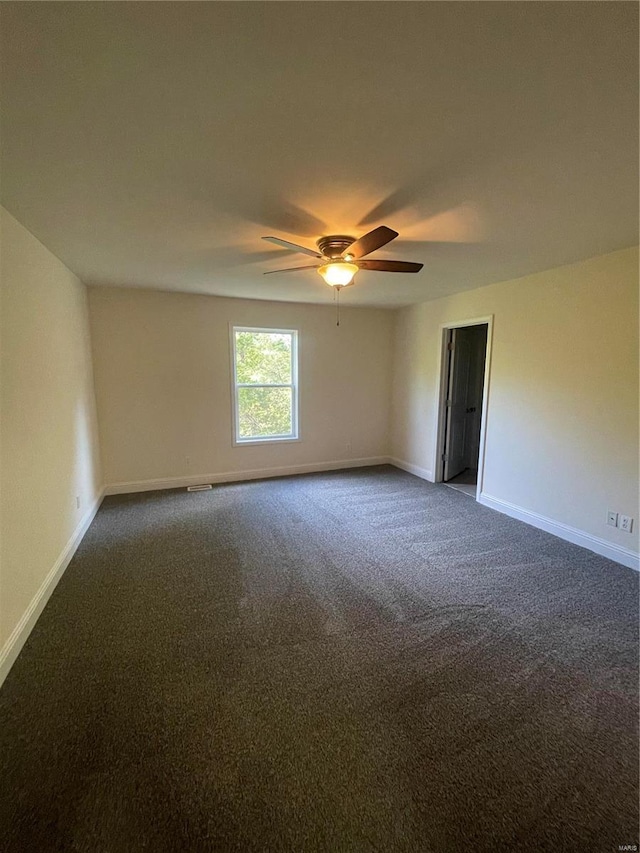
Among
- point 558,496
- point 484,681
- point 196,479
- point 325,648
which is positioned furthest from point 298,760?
point 196,479

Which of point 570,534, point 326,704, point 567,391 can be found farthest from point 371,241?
point 570,534

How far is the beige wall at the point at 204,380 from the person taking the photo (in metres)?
4.19

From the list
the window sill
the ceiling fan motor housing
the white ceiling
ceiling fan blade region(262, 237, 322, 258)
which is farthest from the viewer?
the window sill

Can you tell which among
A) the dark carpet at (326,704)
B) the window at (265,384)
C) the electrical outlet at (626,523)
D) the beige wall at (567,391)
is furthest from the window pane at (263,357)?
the electrical outlet at (626,523)

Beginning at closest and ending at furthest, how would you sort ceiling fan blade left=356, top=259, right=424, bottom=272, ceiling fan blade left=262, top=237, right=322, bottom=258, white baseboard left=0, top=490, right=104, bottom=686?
1. white baseboard left=0, top=490, right=104, bottom=686
2. ceiling fan blade left=262, top=237, right=322, bottom=258
3. ceiling fan blade left=356, top=259, right=424, bottom=272

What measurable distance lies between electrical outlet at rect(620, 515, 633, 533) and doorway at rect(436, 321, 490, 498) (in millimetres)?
1676

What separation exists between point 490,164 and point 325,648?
2534 mm

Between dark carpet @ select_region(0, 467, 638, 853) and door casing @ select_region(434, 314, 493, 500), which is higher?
door casing @ select_region(434, 314, 493, 500)

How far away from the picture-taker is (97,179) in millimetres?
1735

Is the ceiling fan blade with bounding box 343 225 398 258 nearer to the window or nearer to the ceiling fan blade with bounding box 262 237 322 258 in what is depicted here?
the ceiling fan blade with bounding box 262 237 322 258

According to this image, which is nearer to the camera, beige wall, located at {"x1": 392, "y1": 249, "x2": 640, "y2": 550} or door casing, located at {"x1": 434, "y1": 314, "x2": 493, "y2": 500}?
beige wall, located at {"x1": 392, "y1": 249, "x2": 640, "y2": 550}

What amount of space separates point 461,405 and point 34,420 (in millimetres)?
4752

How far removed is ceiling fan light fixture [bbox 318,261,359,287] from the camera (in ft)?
7.91

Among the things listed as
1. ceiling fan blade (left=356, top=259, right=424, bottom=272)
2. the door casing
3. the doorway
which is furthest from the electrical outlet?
ceiling fan blade (left=356, top=259, right=424, bottom=272)
